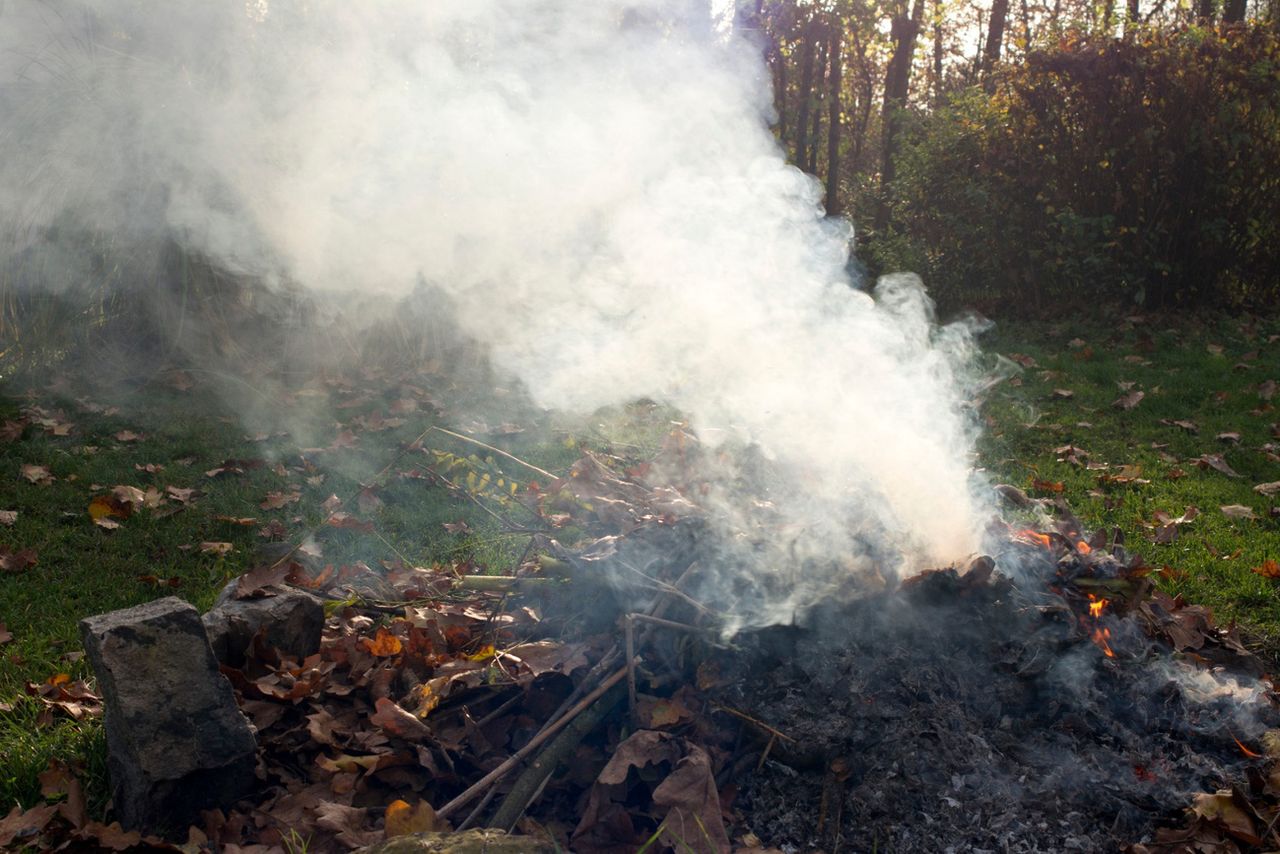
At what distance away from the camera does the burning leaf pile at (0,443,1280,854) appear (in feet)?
8.18

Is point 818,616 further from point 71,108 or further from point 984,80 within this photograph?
point 984,80

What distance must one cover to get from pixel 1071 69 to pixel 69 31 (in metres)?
8.85

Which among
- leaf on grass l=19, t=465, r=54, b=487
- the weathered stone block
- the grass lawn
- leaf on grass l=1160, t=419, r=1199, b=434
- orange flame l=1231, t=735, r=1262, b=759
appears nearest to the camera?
the weathered stone block

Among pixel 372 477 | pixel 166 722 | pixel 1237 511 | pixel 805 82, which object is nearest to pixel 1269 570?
pixel 1237 511

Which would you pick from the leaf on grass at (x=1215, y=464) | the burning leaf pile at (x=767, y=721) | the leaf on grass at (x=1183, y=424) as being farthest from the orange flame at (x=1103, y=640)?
the leaf on grass at (x=1183, y=424)

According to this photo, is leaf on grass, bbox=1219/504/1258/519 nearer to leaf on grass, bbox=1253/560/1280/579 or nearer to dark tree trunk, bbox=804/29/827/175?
leaf on grass, bbox=1253/560/1280/579

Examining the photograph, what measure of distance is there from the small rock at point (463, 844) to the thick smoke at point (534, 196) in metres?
1.40

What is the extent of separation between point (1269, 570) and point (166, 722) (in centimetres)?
453

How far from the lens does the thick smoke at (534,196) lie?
12.4 feet

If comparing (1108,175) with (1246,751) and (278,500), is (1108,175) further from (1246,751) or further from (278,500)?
(278,500)

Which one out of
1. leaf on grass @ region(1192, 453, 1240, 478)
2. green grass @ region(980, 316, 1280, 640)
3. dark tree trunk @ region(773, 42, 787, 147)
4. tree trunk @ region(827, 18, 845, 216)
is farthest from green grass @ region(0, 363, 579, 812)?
dark tree trunk @ region(773, 42, 787, 147)

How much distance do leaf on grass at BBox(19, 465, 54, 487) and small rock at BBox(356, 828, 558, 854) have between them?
4028 millimetres

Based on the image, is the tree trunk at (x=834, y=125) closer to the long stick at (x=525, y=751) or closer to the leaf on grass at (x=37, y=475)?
the leaf on grass at (x=37, y=475)

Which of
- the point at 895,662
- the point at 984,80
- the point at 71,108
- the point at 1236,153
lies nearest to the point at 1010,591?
the point at 895,662
